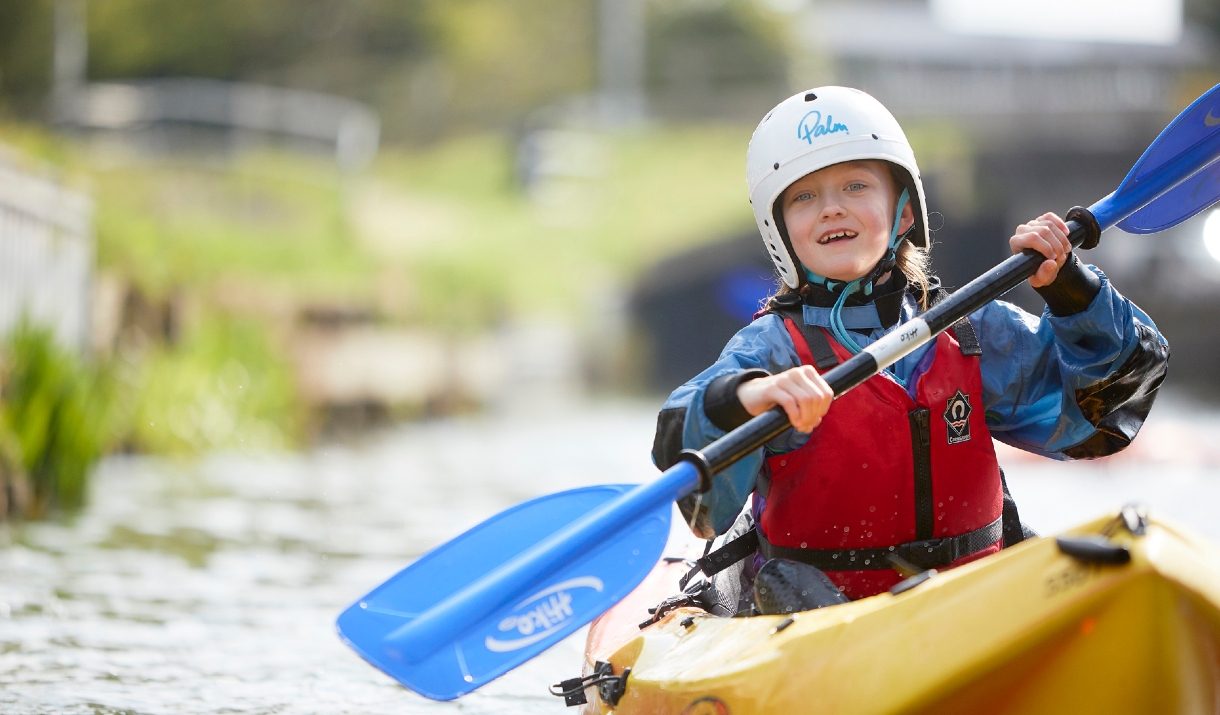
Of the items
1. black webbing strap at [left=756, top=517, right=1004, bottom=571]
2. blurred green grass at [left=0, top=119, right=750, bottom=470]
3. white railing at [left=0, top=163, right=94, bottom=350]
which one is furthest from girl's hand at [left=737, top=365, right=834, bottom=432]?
blurred green grass at [left=0, top=119, right=750, bottom=470]

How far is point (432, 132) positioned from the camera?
27.8 m

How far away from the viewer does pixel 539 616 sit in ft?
7.57

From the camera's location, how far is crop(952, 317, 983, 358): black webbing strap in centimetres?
253

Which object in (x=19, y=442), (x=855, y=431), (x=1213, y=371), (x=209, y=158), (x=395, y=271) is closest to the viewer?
(x=855, y=431)

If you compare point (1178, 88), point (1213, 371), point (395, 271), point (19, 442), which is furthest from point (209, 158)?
point (1213, 371)

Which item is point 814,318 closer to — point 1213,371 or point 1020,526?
point 1020,526

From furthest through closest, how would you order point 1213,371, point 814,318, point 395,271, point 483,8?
1. point 483,8
2. point 1213,371
3. point 395,271
4. point 814,318

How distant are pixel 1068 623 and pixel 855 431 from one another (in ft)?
2.45

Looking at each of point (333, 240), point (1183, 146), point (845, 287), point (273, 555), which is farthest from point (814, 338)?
point (333, 240)

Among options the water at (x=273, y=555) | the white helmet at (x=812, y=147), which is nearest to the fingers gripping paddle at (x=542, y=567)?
the white helmet at (x=812, y=147)

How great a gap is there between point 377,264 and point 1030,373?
43.0 ft

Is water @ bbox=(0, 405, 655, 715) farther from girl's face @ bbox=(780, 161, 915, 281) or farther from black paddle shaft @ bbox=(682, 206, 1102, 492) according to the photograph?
girl's face @ bbox=(780, 161, 915, 281)

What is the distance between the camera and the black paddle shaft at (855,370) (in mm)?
2266

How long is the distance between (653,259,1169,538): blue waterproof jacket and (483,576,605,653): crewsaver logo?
0.31 metres
